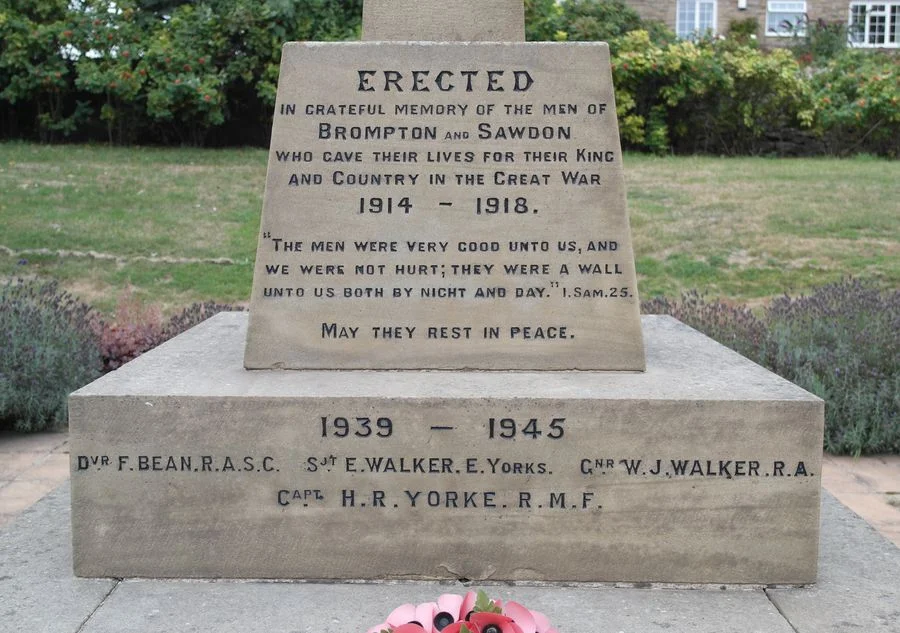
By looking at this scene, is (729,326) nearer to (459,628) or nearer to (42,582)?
(42,582)

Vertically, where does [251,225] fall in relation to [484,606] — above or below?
below

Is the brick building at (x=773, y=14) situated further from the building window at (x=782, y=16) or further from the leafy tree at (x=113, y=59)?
the leafy tree at (x=113, y=59)

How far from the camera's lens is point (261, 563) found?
3.40 metres

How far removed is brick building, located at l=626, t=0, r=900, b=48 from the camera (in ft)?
105

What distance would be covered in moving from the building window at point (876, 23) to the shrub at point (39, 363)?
29811mm

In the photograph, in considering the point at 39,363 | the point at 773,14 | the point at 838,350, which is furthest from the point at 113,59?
the point at 773,14

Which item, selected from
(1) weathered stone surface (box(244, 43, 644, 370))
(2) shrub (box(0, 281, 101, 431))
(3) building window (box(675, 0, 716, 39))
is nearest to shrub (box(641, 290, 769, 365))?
(1) weathered stone surface (box(244, 43, 644, 370))

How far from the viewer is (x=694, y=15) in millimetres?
32688

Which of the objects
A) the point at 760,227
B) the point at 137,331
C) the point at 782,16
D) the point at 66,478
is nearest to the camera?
the point at 66,478

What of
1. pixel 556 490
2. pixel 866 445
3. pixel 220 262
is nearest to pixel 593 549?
pixel 556 490

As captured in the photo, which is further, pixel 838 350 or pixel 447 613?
pixel 838 350

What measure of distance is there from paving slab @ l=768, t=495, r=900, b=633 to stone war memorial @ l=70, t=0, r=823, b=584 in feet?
0.34

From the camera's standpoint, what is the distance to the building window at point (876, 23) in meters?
32.2

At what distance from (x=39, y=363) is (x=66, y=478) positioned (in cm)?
124
